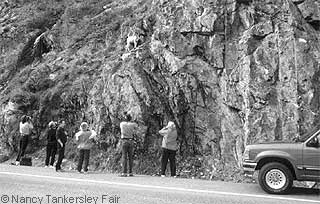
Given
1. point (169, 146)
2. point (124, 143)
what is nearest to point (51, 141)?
point (124, 143)

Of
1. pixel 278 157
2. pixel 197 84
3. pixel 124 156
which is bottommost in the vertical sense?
pixel 124 156

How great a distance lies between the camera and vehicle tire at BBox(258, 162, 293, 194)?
8.63 m

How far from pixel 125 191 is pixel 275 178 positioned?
3643mm

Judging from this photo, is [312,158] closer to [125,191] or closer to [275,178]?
[275,178]

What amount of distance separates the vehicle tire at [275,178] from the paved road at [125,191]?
0.23 m

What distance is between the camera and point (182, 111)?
13.5 m

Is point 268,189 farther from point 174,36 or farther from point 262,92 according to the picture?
point 174,36

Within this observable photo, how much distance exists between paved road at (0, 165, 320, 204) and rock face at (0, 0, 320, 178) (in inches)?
120

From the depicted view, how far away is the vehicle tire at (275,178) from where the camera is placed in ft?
28.3

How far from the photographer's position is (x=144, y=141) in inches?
524

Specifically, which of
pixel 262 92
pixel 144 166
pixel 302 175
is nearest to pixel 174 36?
pixel 262 92

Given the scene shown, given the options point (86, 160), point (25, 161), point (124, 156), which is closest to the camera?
point (124, 156)

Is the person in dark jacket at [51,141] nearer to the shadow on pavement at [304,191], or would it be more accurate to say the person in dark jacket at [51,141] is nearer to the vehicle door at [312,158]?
the shadow on pavement at [304,191]

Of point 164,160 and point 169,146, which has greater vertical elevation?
point 169,146
